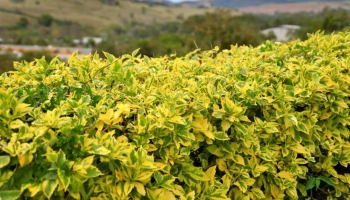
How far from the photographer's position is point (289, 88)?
218 cm

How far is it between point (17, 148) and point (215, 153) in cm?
92

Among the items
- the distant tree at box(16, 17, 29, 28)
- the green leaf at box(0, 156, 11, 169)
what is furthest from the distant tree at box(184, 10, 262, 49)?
the distant tree at box(16, 17, 29, 28)

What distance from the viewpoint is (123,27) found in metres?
60.0

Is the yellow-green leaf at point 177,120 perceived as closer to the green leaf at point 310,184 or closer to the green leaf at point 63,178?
the green leaf at point 63,178

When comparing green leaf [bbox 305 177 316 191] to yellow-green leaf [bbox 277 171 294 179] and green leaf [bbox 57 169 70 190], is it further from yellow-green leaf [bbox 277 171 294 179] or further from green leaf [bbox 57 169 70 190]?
green leaf [bbox 57 169 70 190]

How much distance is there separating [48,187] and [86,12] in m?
69.2

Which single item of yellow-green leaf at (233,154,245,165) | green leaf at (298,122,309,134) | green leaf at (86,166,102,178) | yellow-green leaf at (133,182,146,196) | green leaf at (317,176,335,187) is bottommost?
green leaf at (317,176,335,187)

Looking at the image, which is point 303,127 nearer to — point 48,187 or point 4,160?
point 48,187

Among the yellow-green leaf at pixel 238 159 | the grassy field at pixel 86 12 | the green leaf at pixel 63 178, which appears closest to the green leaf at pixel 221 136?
the yellow-green leaf at pixel 238 159

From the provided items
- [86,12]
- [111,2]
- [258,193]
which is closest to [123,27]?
[86,12]

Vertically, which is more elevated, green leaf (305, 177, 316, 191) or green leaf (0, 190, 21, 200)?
green leaf (0, 190, 21, 200)

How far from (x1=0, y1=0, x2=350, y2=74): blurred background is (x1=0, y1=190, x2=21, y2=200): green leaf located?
1341cm

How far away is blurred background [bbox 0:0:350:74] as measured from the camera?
58.5 ft

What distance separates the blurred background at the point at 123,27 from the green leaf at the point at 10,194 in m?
13.4
